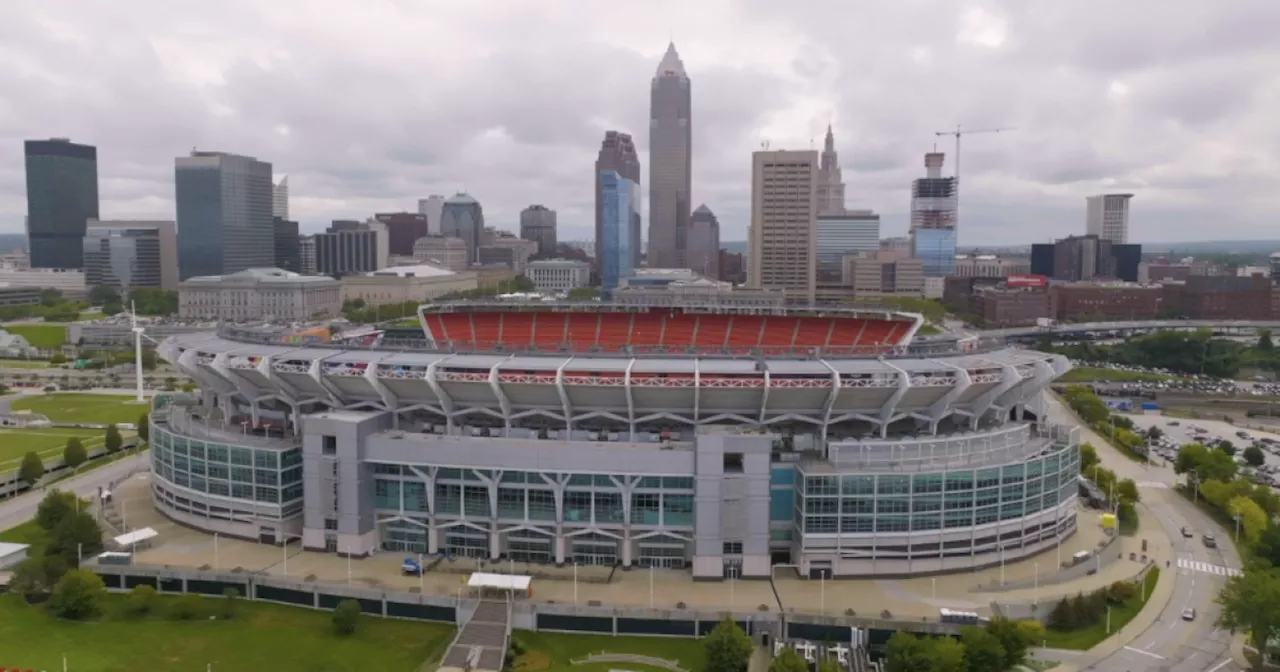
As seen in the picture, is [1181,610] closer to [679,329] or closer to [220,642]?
[679,329]

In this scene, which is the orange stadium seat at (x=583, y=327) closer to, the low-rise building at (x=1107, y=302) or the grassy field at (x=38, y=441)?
the grassy field at (x=38, y=441)

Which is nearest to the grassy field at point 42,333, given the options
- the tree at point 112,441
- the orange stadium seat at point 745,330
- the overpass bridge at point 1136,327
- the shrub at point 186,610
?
the tree at point 112,441

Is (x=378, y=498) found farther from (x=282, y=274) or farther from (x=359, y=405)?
(x=282, y=274)

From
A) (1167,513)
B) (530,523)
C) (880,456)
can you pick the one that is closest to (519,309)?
(530,523)

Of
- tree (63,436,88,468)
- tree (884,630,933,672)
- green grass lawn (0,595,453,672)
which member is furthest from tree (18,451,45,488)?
tree (884,630,933,672)

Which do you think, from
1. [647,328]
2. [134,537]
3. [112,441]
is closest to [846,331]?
[647,328]
